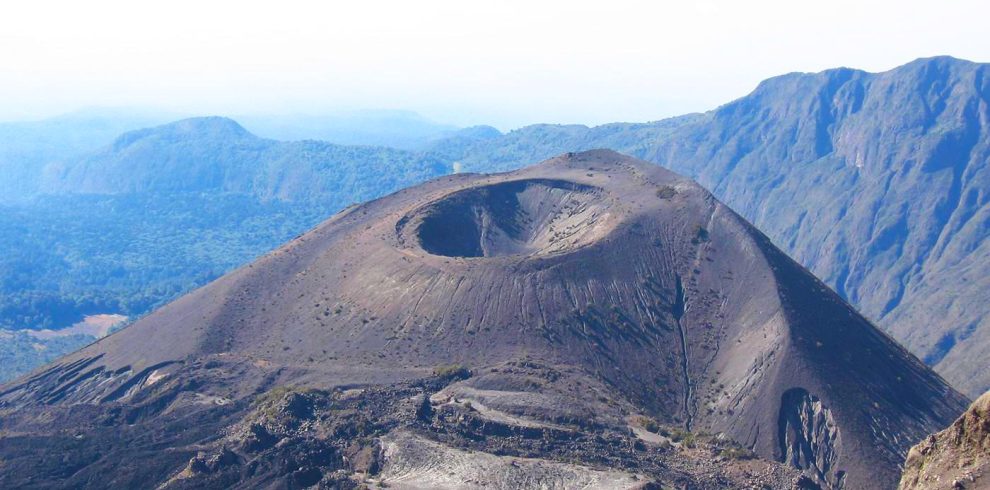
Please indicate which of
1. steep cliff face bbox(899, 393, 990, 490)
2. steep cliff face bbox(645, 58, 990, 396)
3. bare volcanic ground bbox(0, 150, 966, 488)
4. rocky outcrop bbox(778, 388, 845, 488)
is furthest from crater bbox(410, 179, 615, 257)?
steep cliff face bbox(899, 393, 990, 490)

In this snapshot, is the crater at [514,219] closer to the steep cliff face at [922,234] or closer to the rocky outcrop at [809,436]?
the rocky outcrop at [809,436]

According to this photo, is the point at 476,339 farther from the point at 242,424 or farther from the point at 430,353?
the point at 242,424

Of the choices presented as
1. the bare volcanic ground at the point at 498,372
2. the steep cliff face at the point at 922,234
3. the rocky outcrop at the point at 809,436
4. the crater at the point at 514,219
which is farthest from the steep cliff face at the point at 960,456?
the steep cliff face at the point at 922,234

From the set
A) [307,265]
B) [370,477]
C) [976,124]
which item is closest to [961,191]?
[976,124]

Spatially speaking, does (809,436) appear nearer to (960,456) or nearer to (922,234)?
(960,456)

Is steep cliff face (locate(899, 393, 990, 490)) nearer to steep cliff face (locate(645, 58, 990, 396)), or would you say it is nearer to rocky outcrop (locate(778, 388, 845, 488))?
rocky outcrop (locate(778, 388, 845, 488))
